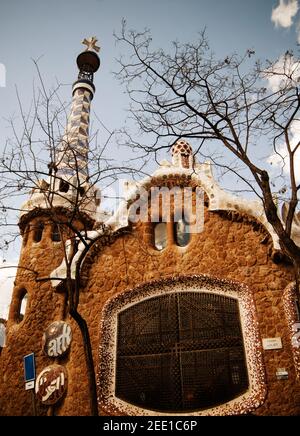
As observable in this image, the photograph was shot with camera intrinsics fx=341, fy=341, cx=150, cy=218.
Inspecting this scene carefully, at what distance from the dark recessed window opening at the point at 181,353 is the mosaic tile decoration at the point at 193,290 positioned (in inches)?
4.6

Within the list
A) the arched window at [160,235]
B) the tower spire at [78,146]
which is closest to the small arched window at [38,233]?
the tower spire at [78,146]

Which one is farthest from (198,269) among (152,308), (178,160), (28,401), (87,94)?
(87,94)

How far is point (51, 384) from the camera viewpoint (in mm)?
7949

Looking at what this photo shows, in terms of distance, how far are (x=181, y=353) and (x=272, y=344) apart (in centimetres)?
195

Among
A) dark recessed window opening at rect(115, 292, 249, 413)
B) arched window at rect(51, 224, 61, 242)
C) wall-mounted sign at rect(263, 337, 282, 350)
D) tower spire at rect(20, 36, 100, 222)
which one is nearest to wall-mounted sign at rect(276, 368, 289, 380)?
wall-mounted sign at rect(263, 337, 282, 350)

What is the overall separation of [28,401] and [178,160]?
7912mm

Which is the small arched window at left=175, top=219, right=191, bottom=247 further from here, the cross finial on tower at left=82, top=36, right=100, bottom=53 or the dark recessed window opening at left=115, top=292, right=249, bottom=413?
the cross finial on tower at left=82, top=36, right=100, bottom=53

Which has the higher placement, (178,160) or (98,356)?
(178,160)

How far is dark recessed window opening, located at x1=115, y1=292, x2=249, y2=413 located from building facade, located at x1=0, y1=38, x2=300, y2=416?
21 millimetres

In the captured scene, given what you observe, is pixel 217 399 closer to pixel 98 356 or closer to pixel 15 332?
pixel 98 356

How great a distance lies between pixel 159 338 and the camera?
25.8 ft

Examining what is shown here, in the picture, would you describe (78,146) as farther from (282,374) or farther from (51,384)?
(282,374)

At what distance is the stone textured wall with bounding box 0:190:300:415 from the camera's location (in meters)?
6.90

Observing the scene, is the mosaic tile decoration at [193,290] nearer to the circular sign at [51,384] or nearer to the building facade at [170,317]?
the building facade at [170,317]
